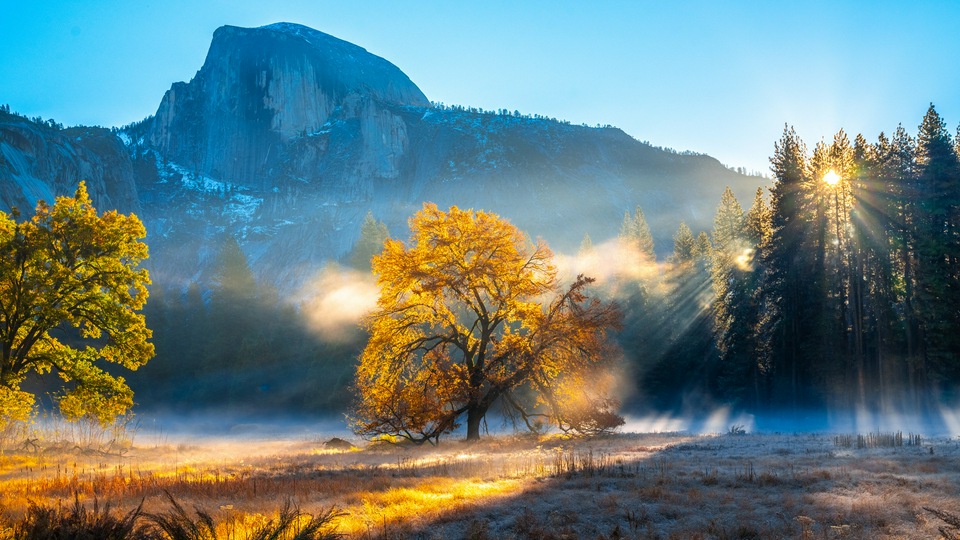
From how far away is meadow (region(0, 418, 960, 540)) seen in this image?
25.7 feet

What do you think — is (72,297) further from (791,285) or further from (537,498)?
(791,285)

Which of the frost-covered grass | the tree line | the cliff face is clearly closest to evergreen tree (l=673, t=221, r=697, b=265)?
the tree line

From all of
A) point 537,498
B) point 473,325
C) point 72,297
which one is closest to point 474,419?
point 473,325

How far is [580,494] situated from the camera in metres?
10.5

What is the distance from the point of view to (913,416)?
36906 millimetres

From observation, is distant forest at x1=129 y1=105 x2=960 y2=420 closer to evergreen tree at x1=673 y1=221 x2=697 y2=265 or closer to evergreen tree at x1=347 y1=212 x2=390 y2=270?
evergreen tree at x1=673 y1=221 x2=697 y2=265

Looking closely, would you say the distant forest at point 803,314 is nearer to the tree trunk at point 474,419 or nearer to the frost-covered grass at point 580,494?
the frost-covered grass at point 580,494

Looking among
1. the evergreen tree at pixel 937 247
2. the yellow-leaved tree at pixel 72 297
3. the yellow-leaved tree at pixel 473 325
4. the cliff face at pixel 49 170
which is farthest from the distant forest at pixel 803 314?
the cliff face at pixel 49 170

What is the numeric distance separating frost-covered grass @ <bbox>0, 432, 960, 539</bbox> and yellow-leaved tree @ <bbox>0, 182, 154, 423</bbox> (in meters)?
A: 5.53

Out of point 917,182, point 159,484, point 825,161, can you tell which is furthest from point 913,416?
point 159,484

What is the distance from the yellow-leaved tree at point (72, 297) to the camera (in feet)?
72.0

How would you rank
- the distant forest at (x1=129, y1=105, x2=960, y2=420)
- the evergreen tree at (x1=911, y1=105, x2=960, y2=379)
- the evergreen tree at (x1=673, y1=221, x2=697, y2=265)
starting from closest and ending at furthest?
the evergreen tree at (x1=911, y1=105, x2=960, y2=379), the distant forest at (x1=129, y1=105, x2=960, y2=420), the evergreen tree at (x1=673, y1=221, x2=697, y2=265)

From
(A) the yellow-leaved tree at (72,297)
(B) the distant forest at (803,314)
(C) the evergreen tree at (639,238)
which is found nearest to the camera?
(A) the yellow-leaved tree at (72,297)

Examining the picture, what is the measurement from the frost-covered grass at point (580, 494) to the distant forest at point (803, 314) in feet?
89.5
